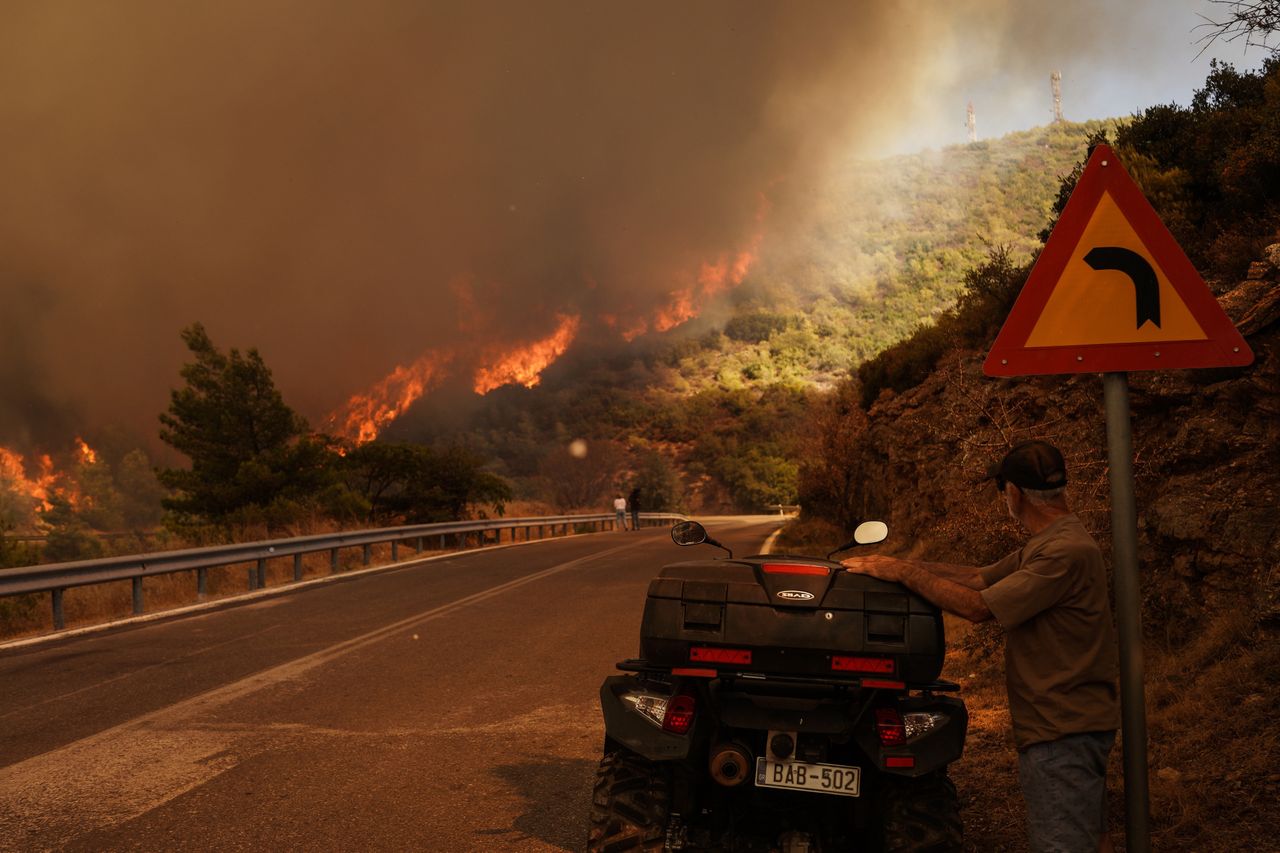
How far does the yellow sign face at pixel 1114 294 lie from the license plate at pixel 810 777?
1711mm

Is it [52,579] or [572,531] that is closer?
[52,579]

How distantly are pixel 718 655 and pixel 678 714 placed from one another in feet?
0.87

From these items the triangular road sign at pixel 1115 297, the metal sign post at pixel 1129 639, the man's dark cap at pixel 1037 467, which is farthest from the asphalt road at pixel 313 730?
the triangular road sign at pixel 1115 297

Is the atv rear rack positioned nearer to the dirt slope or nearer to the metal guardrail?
the dirt slope

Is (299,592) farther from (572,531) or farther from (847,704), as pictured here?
(572,531)

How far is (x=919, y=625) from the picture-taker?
3400 millimetres

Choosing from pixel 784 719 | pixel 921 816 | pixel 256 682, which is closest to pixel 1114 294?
pixel 784 719

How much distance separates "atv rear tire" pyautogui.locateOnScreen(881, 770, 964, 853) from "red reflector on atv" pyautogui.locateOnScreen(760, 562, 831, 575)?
2.73 ft

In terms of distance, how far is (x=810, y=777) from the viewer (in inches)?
133

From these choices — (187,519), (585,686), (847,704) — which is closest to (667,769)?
(847,704)

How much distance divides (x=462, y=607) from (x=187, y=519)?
2652 cm

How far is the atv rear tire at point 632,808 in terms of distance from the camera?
3.60m

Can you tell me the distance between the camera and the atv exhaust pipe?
334 centimetres

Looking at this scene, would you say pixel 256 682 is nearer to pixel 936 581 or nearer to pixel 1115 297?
pixel 936 581
